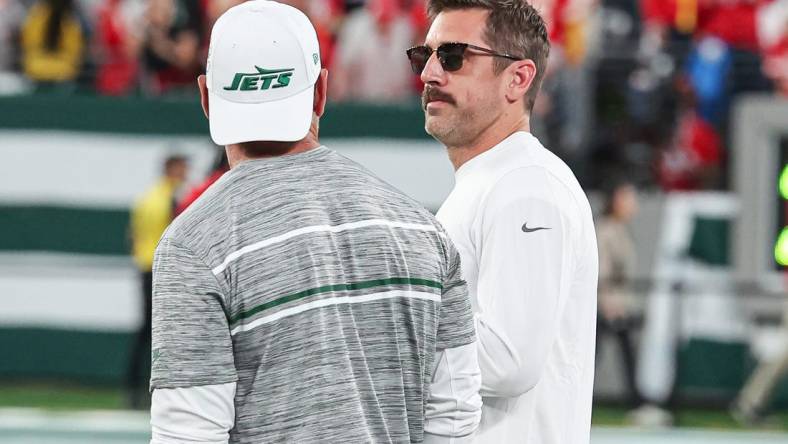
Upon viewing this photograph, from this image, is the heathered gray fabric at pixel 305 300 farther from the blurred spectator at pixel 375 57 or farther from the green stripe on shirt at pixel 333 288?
the blurred spectator at pixel 375 57

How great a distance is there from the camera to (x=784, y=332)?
1040 centimetres

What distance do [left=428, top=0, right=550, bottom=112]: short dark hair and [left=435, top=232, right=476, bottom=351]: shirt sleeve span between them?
73 centimetres

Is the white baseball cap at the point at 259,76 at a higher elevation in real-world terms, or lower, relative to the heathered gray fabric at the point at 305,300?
higher

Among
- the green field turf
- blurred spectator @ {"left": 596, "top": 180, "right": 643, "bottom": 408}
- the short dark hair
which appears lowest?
the green field turf

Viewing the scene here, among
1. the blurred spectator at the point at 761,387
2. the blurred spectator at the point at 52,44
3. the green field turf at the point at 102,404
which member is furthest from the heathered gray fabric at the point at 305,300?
the blurred spectator at the point at 52,44

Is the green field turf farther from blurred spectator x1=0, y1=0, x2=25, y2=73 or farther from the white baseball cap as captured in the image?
the white baseball cap

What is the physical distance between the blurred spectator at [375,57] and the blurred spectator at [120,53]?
5.52 ft

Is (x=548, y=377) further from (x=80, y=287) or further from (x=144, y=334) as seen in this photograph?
(x=80, y=287)

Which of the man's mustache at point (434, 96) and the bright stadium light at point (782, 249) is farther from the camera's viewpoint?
the bright stadium light at point (782, 249)

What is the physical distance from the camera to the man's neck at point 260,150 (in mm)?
2488

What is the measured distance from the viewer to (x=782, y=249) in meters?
10.2

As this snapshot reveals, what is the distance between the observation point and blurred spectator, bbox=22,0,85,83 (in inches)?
458

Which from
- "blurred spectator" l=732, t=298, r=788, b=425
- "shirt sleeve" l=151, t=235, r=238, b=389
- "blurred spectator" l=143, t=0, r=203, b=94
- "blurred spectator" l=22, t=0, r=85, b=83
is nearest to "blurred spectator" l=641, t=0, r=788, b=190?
"blurred spectator" l=732, t=298, r=788, b=425

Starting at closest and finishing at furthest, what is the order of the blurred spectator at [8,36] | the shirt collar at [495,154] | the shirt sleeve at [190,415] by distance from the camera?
the shirt sleeve at [190,415] → the shirt collar at [495,154] → the blurred spectator at [8,36]
